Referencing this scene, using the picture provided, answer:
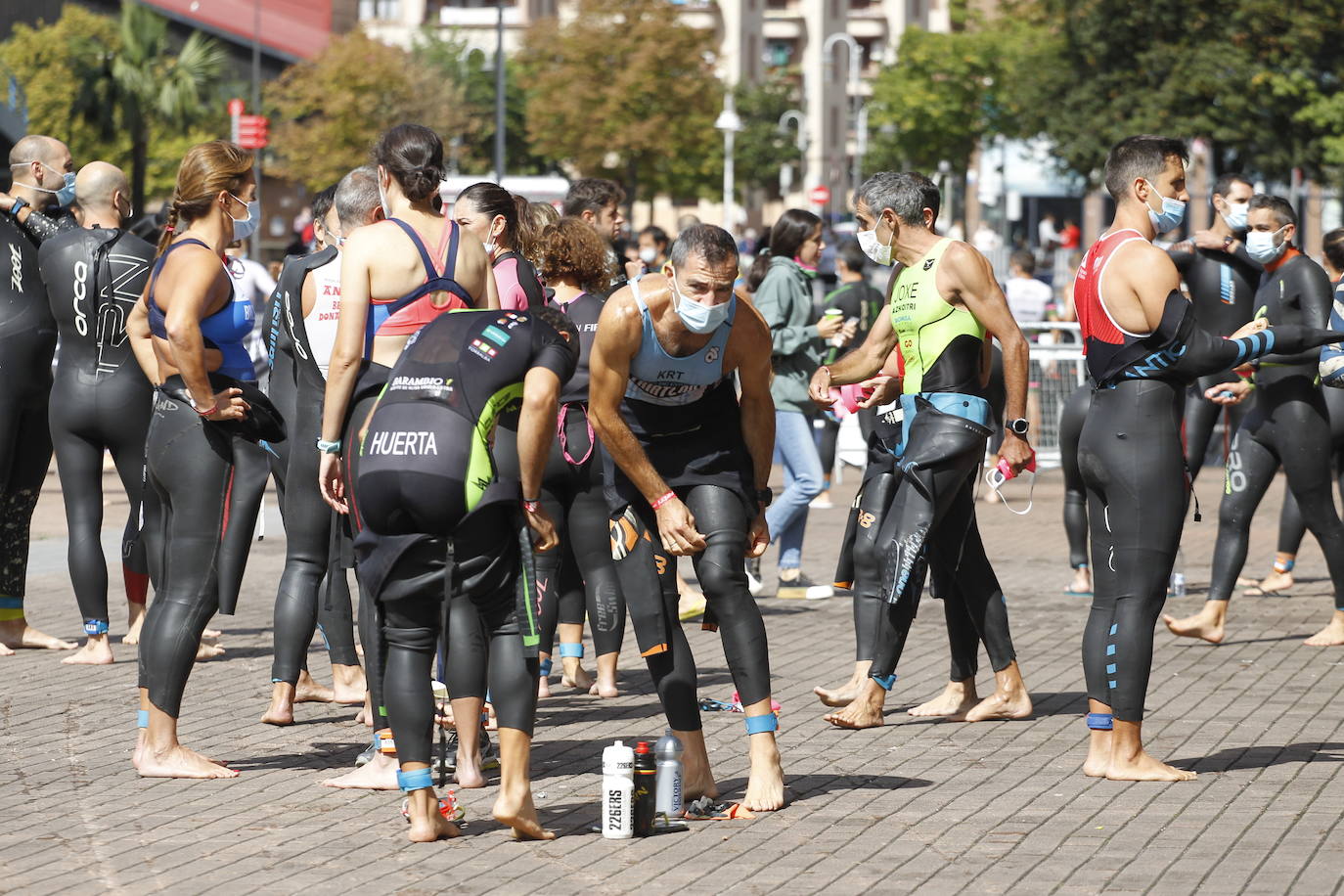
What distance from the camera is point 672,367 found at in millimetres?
6203

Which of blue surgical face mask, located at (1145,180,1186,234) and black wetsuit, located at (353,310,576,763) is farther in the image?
blue surgical face mask, located at (1145,180,1186,234)

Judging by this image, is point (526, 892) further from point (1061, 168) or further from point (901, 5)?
point (901, 5)

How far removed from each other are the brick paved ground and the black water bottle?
0.07 meters

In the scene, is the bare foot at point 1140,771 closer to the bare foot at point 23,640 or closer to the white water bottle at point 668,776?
the white water bottle at point 668,776

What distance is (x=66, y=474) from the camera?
9.35m

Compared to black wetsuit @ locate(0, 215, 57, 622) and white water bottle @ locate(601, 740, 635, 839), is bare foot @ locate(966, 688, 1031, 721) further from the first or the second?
black wetsuit @ locate(0, 215, 57, 622)

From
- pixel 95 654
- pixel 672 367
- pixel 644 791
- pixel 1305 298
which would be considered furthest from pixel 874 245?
pixel 95 654

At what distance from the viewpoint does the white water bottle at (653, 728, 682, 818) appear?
6082mm

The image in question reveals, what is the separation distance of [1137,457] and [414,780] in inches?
103

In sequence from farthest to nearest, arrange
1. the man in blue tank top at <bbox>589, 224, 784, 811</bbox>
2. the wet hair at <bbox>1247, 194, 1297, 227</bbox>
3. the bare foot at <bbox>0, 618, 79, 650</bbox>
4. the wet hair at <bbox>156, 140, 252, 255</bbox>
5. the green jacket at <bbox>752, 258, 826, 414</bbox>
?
the green jacket at <bbox>752, 258, 826, 414</bbox>
the wet hair at <bbox>1247, 194, 1297, 227</bbox>
the bare foot at <bbox>0, 618, 79, 650</bbox>
the wet hair at <bbox>156, 140, 252, 255</bbox>
the man in blue tank top at <bbox>589, 224, 784, 811</bbox>

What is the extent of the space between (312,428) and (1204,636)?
4.80 m

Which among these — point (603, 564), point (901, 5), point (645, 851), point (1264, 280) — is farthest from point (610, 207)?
point (901, 5)

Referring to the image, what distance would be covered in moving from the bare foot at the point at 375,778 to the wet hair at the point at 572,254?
7.36 ft

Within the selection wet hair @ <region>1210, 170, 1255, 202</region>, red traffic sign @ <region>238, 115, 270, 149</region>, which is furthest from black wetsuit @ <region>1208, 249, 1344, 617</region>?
red traffic sign @ <region>238, 115, 270, 149</region>
